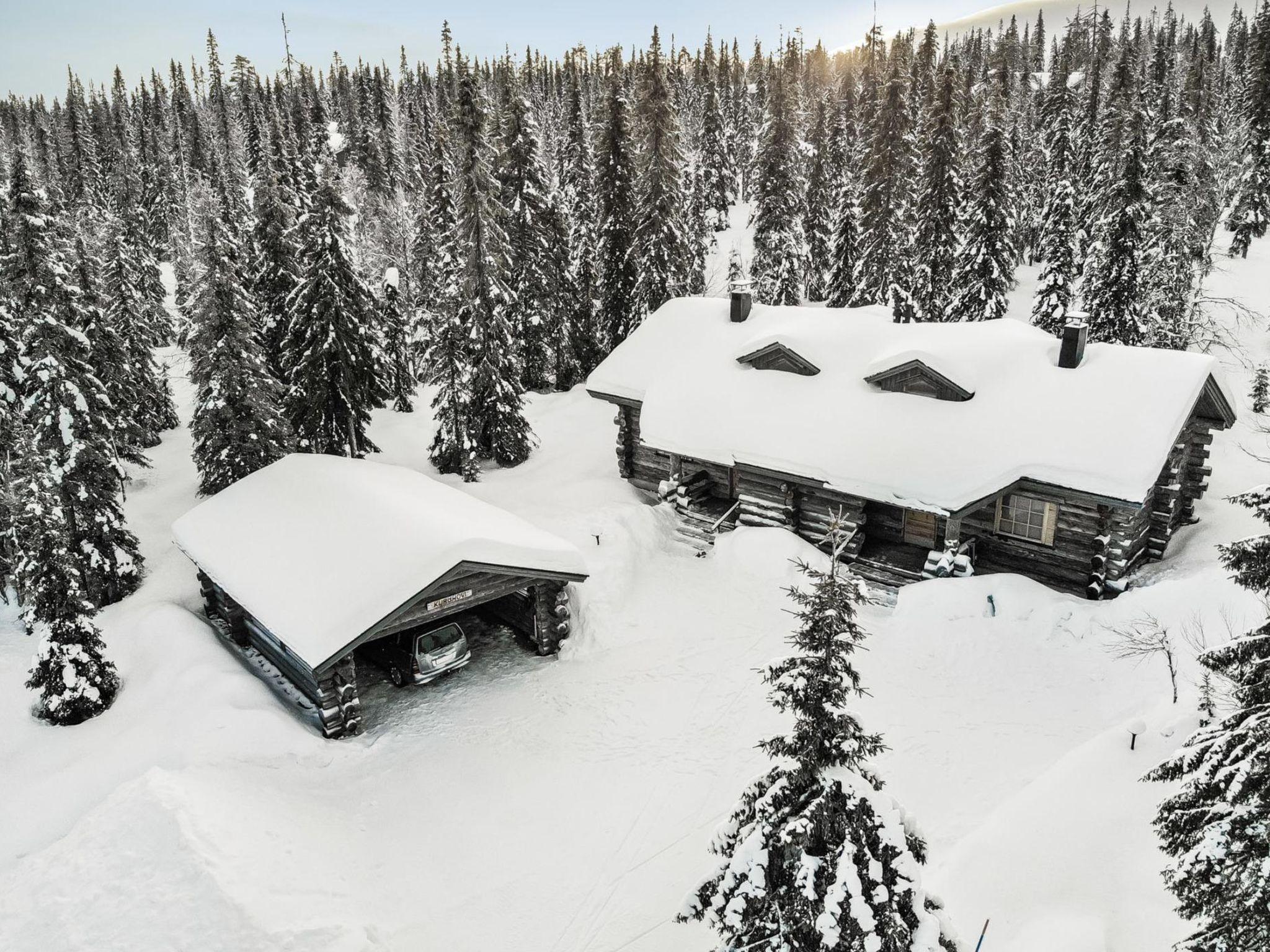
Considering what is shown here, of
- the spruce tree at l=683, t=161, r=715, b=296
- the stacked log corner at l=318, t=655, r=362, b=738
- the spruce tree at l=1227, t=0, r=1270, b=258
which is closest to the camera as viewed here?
the stacked log corner at l=318, t=655, r=362, b=738

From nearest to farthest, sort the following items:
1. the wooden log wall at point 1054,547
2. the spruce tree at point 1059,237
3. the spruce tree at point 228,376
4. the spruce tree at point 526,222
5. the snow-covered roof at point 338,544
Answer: the snow-covered roof at point 338,544, the wooden log wall at point 1054,547, the spruce tree at point 228,376, the spruce tree at point 526,222, the spruce tree at point 1059,237

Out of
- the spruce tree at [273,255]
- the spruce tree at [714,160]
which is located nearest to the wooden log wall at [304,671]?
the spruce tree at [273,255]

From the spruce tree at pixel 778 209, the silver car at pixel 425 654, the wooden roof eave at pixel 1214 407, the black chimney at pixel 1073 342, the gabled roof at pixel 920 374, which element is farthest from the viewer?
the spruce tree at pixel 778 209

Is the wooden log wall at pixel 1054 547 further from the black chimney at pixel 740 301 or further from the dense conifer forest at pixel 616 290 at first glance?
the black chimney at pixel 740 301

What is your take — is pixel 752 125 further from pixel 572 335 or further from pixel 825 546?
pixel 825 546

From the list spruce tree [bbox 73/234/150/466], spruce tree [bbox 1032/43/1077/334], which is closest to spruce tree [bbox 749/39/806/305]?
spruce tree [bbox 1032/43/1077/334]

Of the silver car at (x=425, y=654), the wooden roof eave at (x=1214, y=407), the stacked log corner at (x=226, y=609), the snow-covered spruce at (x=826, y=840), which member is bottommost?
the stacked log corner at (x=226, y=609)

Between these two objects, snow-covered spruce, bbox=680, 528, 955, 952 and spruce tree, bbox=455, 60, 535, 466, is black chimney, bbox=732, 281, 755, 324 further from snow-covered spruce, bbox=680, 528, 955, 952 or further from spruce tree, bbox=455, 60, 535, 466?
snow-covered spruce, bbox=680, 528, 955, 952
